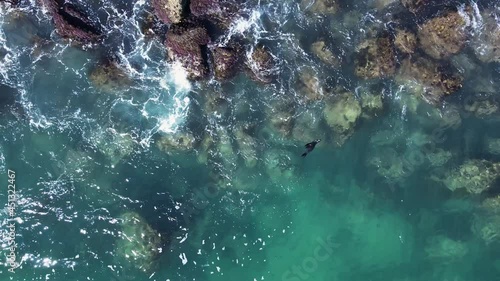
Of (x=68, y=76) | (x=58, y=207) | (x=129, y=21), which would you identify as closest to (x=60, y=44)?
(x=68, y=76)

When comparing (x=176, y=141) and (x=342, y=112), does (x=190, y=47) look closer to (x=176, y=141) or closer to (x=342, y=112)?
(x=176, y=141)

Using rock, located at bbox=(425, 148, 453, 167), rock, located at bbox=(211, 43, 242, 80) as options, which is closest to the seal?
rock, located at bbox=(211, 43, 242, 80)

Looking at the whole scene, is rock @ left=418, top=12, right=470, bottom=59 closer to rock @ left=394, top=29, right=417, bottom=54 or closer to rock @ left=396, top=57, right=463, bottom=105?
rock @ left=394, top=29, right=417, bottom=54

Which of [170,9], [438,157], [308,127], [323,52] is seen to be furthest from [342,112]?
[170,9]

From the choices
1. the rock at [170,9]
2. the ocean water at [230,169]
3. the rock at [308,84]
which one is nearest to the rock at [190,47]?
the rock at [170,9]

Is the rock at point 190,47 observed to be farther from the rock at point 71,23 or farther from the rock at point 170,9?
the rock at point 71,23

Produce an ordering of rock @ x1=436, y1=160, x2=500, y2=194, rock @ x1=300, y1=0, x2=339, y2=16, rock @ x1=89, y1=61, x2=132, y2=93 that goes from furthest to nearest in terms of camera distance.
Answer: rock @ x1=436, y1=160, x2=500, y2=194, rock @ x1=300, y1=0, x2=339, y2=16, rock @ x1=89, y1=61, x2=132, y2=93
